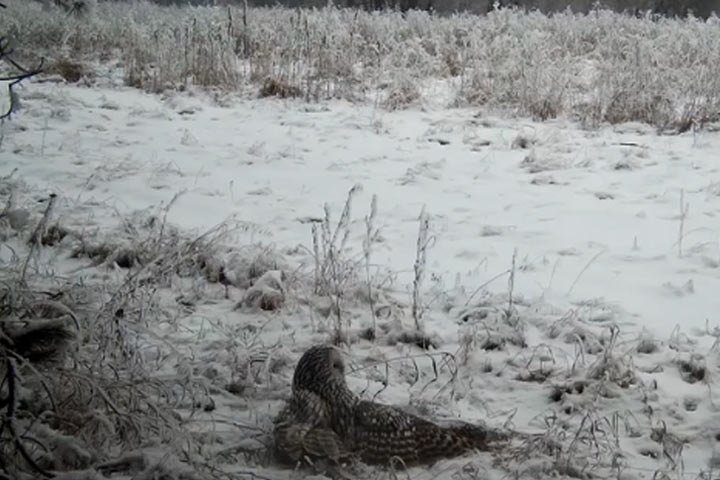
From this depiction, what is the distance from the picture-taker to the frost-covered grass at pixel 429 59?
24.5 feet

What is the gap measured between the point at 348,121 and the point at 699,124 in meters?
3.21

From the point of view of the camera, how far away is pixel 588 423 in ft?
8.61

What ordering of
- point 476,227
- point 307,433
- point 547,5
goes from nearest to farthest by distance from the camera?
point 307,433
point 476,227
point 547,5

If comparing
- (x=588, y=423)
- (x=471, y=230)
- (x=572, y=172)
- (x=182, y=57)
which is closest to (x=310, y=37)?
(x=182, y=57)

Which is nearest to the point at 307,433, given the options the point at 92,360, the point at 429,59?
the point at 92,360

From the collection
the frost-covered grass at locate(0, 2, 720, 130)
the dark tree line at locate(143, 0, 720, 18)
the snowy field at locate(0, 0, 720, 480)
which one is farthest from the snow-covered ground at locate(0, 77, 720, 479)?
the dark tree line at locate(143, 0, 720, 18)

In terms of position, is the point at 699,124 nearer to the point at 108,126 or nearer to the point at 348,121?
the point at 348,121

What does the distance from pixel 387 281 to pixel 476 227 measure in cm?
108

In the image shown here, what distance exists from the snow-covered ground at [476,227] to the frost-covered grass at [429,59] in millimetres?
400

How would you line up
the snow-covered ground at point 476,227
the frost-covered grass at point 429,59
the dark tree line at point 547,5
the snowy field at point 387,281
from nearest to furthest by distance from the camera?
1. the snowy field at point 387,281
2. the snow-covered ground at point 476,227
3. the frost-covered grass at point 429,59
4. the dark tree line at point 547,5

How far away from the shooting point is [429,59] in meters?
9.28

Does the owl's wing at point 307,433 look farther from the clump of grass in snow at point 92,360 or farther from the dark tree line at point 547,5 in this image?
the dark tree line at point 547,5

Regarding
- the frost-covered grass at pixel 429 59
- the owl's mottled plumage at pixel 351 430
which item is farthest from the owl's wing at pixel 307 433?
the frost-covered grass at pixel 429 59

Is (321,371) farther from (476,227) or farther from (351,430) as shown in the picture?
(476,227)
